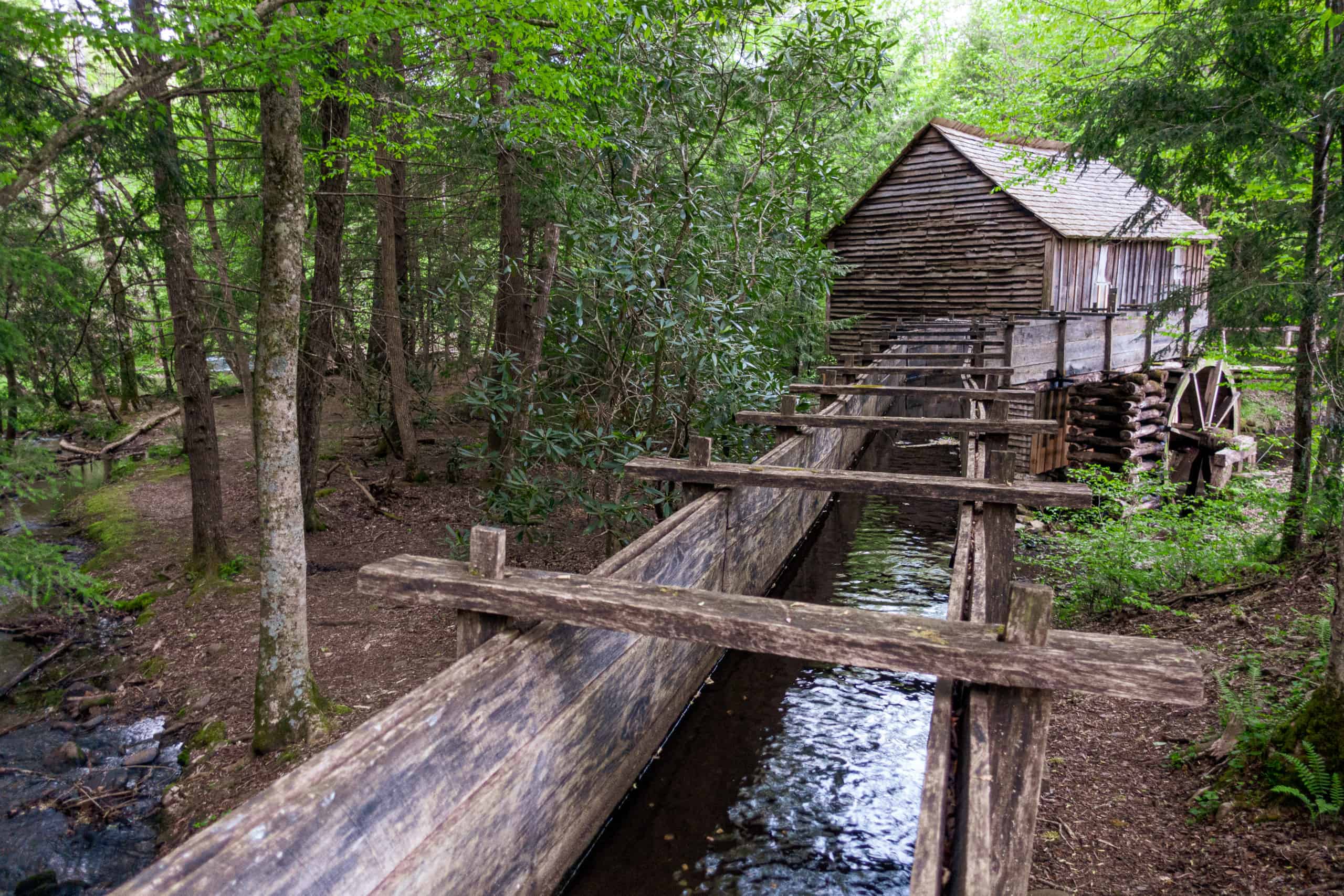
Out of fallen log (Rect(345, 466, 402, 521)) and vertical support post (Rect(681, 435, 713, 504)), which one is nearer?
vertical support post (Rect(681, 435, 713, 504))

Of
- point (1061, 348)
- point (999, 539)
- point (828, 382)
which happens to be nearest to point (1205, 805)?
point (999, 539)

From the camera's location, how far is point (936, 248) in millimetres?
20266

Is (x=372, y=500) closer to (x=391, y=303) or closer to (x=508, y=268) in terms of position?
(x=391, y=303)

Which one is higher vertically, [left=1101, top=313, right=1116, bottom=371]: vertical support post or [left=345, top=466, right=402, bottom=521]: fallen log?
[left=1101, top=313, right=1116, bottom=371]: vertical support post

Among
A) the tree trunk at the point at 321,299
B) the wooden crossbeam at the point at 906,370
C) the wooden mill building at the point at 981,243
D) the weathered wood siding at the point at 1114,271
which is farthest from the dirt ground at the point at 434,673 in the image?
the weathered wood siding at the point at 1114,271

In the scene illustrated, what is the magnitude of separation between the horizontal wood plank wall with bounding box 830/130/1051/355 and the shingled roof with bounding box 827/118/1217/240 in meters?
0.28

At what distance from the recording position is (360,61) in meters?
7.09

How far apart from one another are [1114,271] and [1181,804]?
65.6ft

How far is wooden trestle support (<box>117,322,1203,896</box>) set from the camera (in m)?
2.44

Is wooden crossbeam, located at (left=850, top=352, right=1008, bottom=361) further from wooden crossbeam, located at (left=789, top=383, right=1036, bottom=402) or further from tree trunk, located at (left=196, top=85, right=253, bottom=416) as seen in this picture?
tree trunk, located at (left=196, top=85, right=253, bottom=416)

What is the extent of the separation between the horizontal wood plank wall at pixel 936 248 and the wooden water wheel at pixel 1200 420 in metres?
4.09

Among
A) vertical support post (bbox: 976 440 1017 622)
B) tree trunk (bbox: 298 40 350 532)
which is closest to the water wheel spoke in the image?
vertical support post (bbox: 976 440 1017 622)

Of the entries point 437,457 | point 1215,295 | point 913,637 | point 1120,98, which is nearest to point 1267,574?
point 1215,295

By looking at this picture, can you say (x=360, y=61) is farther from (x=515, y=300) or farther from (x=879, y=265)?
(x=879, y=265)
